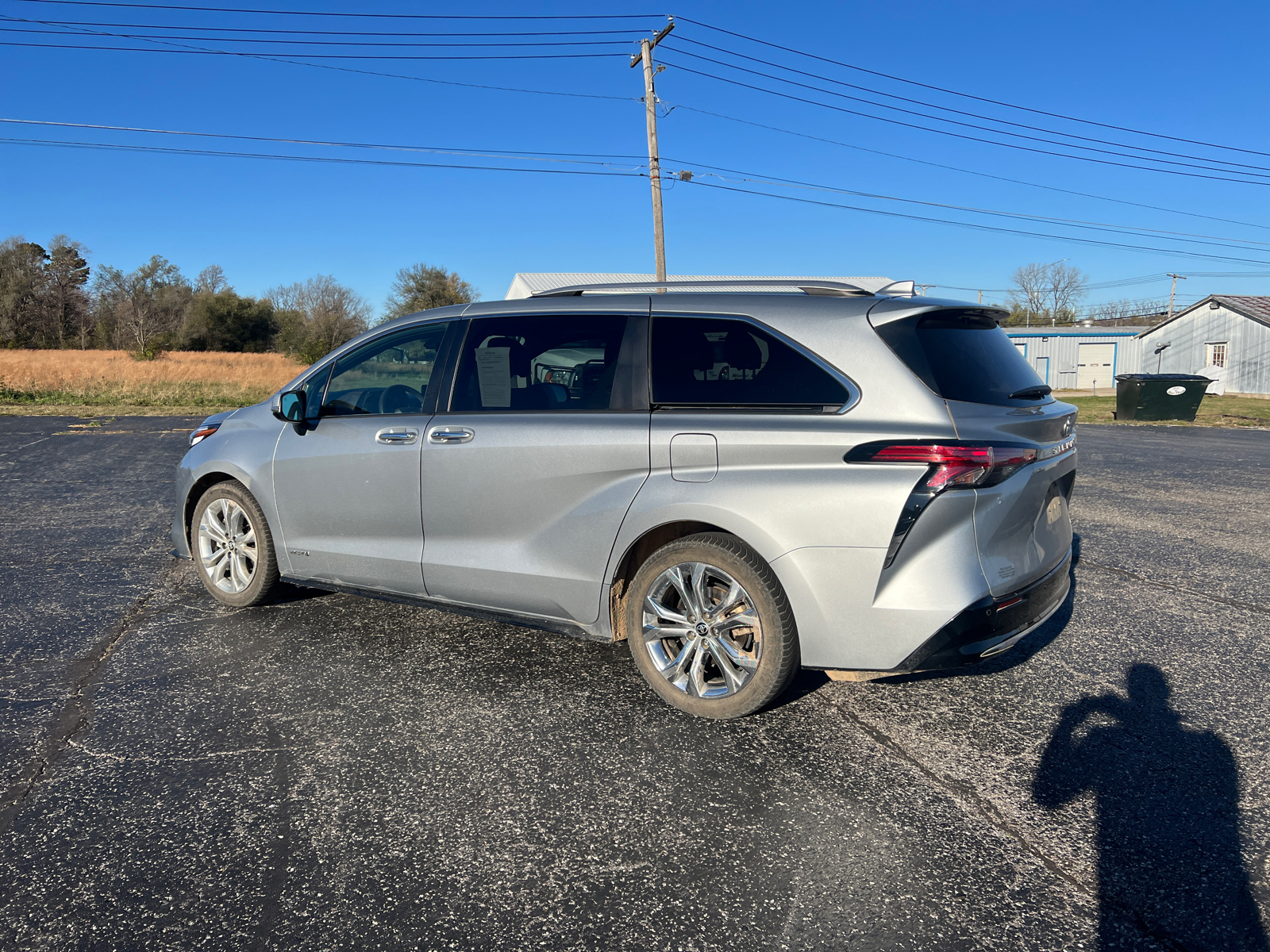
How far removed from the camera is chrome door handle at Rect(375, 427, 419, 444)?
4.42 meters

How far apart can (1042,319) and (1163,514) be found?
9392cm

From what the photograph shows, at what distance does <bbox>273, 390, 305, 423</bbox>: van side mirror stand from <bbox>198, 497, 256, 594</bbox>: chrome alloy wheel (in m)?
Result: 0.72

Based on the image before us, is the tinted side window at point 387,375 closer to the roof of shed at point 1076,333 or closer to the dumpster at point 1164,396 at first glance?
the dumpster at point 1164,396

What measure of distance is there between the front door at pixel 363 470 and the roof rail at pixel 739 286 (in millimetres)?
762

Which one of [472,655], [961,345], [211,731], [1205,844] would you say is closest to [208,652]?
[211,731]

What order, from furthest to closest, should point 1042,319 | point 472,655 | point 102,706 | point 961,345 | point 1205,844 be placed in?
point 1042,319
point 472,655
point 102,706
point 961,345
point 1205,844

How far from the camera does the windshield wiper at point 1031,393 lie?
357cm

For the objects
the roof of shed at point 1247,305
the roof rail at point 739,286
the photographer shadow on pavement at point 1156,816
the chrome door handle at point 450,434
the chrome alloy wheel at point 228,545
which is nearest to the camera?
the photographer shadow on pavement at point 1156,816

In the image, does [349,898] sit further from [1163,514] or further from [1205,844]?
[1163,514]

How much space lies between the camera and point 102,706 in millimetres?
3832

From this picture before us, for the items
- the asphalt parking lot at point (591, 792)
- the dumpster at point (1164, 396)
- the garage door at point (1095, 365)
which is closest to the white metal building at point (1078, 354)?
the garage door at point (1095, 365)

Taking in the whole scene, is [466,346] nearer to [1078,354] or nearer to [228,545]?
[228,545]

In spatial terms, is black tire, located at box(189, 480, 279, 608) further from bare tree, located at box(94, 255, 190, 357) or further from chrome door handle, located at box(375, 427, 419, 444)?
bare tree, located at box(94, 255, 190, 357)

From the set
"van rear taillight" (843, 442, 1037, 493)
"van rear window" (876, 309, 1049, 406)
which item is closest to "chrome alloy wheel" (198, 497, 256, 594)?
"van rear taillight" (843, 442, 1037, 493)
